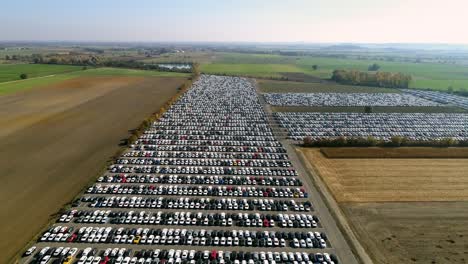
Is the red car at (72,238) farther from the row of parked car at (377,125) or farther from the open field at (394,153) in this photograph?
the row of parked car at (377,125)

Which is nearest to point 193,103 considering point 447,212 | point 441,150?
point 441,150

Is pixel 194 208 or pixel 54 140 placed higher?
pixel 54 140

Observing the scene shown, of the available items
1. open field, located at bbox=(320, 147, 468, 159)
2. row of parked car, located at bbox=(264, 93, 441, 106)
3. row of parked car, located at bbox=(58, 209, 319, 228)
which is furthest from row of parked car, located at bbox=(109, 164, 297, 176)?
row of parked car, located at bbox=(264, 93, 441, 106)

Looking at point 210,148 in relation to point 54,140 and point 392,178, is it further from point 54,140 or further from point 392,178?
point 392,178

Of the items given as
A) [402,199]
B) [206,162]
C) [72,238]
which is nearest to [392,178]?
[402,199]

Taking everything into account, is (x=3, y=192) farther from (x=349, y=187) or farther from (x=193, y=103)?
(x=193, y=103)

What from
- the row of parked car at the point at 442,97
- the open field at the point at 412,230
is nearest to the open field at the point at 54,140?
the open field at the point at 412,230
